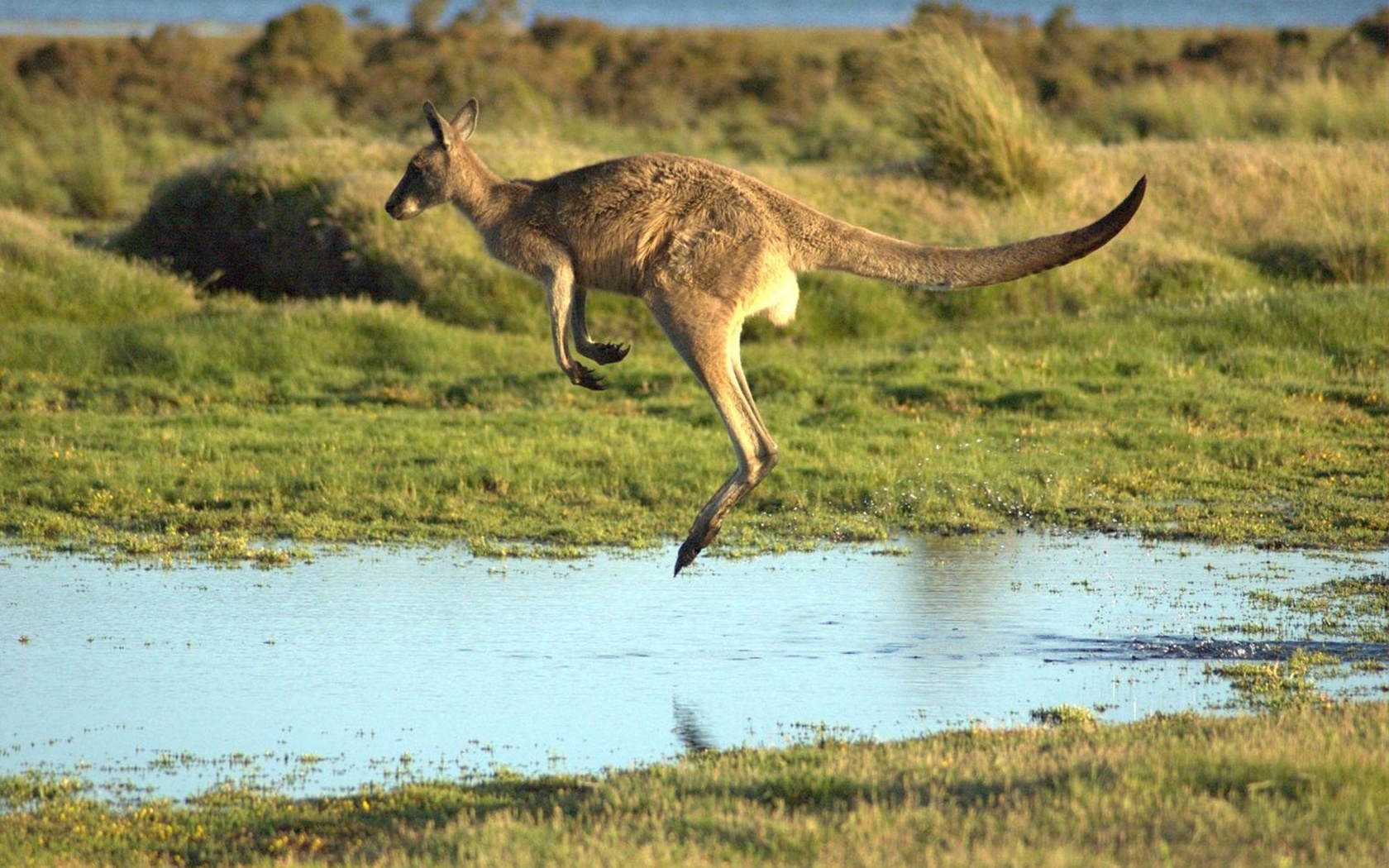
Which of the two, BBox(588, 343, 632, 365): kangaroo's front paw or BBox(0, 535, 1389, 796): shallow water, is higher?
BBox(588, 343, 632, 365): kangaroo's front paw

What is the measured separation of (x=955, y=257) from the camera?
7973 millimetres

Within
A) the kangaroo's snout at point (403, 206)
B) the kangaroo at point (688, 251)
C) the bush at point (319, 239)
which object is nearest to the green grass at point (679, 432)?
the bush at point (319, 239)

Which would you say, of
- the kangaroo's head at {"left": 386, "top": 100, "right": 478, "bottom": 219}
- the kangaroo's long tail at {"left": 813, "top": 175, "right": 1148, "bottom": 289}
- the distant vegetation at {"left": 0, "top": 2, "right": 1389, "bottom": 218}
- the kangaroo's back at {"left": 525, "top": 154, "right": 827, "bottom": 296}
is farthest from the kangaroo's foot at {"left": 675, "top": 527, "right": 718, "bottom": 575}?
the distant vegetation at {"left": 0, "top": 2, "right": 1389, "bottom": 218}

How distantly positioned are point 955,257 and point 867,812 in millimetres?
3556

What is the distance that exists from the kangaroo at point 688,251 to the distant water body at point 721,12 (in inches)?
2943

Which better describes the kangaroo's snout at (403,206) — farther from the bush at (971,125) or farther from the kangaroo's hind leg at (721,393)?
the bush at (971,125)

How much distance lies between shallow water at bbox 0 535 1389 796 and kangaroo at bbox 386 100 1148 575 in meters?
0.93

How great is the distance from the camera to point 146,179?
1159 inches

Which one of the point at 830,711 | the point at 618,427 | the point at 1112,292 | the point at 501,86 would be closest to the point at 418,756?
the point at 830,711

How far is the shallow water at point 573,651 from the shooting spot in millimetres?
6520

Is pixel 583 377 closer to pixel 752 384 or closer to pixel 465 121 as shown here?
pixel 465 121

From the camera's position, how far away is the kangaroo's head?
8.55 meters

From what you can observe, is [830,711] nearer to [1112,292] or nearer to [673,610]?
[673,610]

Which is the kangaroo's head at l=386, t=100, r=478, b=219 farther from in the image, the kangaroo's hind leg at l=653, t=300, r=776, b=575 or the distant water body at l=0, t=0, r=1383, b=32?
the distant water body at l=0, t=0, r=1383, b=32
